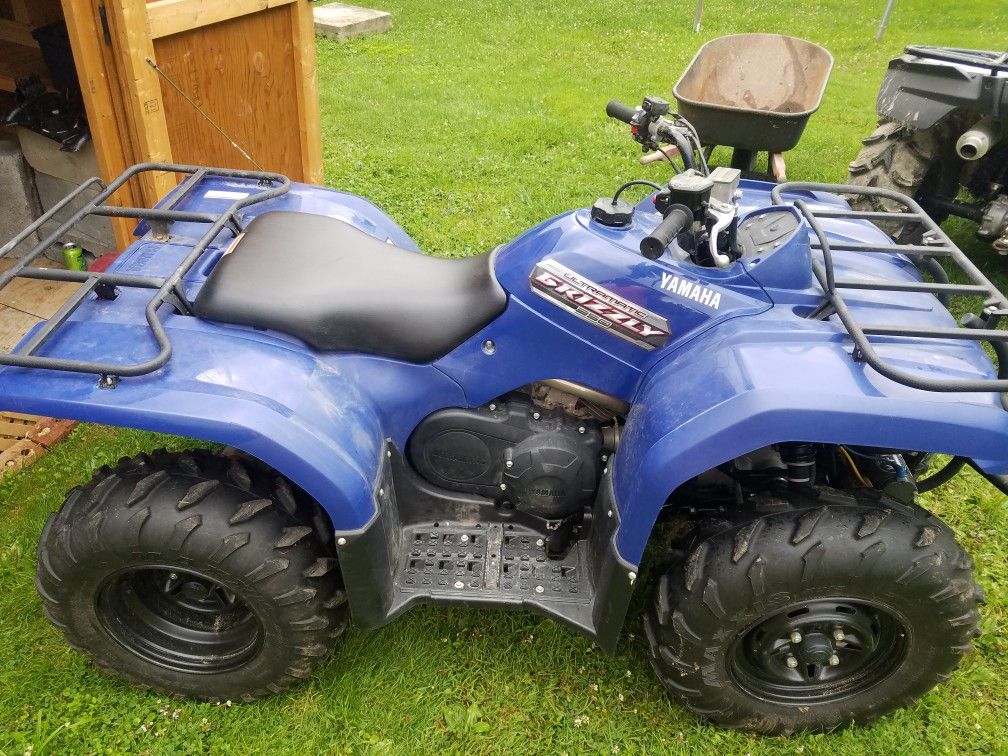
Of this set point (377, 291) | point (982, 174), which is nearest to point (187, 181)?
point (377, 291)

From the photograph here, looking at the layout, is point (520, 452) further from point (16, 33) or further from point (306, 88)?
point (16, 33)

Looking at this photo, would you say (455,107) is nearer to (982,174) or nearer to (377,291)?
(982,174)

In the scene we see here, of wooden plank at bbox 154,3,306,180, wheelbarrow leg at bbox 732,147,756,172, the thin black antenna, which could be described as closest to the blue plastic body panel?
the thin black antenna

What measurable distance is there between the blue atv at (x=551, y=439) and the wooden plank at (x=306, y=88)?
2.41 metres

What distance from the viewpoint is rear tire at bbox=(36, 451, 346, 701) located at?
230 centimetres

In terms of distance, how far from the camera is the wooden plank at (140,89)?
3.57 m

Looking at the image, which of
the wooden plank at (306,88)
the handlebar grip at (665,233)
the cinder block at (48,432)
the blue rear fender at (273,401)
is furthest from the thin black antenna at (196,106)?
the handlebar grip at (665,233)

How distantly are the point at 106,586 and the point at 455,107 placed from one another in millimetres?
6476

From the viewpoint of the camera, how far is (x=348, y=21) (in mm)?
10312

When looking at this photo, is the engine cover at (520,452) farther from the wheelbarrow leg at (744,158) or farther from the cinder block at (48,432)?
the wheelbarrow leg at (744,158)

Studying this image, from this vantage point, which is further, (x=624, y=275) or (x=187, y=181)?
(x=187, y=181)

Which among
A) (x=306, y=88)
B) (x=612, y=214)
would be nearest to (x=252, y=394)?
(x=612, y=214)

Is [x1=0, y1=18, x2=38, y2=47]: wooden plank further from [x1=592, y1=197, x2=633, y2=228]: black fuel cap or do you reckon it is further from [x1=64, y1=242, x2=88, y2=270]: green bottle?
[x1=592, y1=197, x2=633, y2=228]: black fuel cap

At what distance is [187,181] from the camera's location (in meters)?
3.08
